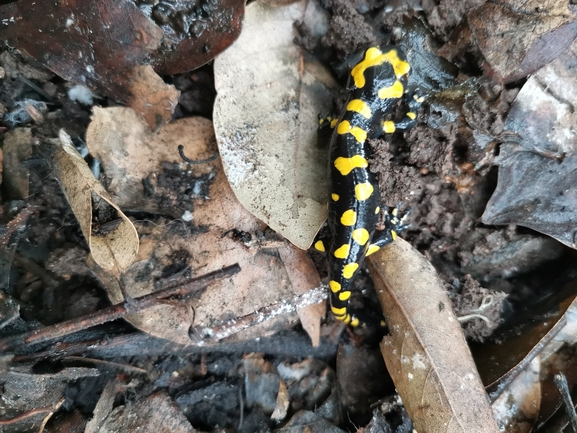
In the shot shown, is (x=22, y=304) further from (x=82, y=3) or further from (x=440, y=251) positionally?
(x=440, y=251)

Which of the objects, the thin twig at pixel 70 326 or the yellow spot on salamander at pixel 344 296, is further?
the yellow spot on salamander at pixel 344 296

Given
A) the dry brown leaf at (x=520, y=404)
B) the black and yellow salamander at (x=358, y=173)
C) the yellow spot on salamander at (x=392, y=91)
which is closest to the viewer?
the dry brown leaf at (x=520, y=404)

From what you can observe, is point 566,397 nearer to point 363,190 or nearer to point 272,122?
point 363,190

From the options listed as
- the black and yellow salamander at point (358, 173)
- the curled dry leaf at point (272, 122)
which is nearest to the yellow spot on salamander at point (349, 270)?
the black and yellow salamander at point (358, 173)

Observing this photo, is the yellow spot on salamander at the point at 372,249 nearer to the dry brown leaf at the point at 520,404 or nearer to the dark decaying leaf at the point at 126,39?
the dry brown leaf at the point at 520,404

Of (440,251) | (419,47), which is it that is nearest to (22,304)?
(440,251)

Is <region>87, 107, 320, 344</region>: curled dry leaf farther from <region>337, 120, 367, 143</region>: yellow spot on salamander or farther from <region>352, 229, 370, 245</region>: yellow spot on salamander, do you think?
<region>337, 120, 367, 143</region>: yellow spot on salamander

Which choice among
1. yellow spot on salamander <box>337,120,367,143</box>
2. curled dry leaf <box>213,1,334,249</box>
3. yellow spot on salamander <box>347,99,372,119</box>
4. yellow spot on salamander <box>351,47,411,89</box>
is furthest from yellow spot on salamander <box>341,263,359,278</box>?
yellow spot on salamander <box>351,47,411,89</box>

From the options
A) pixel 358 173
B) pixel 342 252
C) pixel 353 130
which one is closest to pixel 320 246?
pixel 342 252
